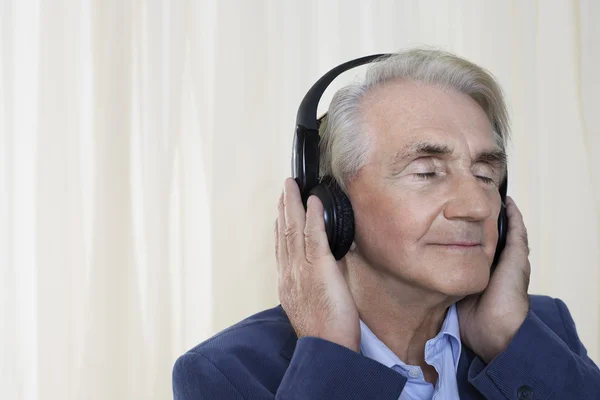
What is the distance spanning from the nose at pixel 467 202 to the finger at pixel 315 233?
0.25 m

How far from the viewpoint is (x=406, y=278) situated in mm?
1490

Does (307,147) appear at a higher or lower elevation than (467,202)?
higher

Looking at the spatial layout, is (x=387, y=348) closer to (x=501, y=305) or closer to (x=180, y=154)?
(x=501, y=305)

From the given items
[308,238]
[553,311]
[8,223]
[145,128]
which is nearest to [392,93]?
[308,238]

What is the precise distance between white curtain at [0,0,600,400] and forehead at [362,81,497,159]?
658mm

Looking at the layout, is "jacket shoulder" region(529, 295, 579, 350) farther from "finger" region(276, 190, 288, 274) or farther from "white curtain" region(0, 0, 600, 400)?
"finger" region(276, 190, 288, 274)

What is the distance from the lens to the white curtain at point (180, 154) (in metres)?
2.10

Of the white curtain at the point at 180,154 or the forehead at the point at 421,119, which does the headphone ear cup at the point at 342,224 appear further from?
the white curtain at the point at 180,154

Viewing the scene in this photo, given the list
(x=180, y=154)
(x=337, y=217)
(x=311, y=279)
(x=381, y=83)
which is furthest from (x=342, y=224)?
(x=180, y=154)

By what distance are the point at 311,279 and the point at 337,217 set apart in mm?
141

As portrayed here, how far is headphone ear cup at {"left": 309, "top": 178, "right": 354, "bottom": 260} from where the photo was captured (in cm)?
151

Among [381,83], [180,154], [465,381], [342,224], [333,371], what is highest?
[381,83]

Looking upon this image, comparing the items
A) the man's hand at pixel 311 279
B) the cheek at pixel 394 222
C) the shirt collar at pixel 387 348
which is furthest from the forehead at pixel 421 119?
the shirt collar at pixel 387 348

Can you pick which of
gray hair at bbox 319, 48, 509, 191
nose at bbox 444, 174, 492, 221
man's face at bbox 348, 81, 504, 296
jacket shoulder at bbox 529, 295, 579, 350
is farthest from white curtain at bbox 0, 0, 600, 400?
nose at bbox 444, 174, 492, 221
